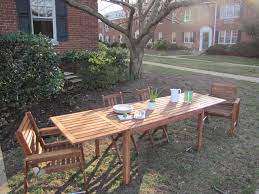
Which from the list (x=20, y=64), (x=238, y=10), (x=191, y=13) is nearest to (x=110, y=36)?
(x=191, y=13)

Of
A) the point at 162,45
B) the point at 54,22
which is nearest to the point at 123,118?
the point at 54,22

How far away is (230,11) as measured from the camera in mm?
28297

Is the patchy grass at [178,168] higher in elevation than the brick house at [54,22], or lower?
lower

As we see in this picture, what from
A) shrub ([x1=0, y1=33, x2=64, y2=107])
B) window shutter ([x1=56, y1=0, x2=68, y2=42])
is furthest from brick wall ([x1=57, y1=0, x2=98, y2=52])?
shrub ([x1=0, y1=33, x2=64, y2=107])

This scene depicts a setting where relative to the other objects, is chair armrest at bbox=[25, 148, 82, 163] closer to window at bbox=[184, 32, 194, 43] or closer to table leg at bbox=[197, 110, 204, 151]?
table leg at bbox=[197, 110, 204, 151]

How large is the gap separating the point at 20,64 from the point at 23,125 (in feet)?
8.68

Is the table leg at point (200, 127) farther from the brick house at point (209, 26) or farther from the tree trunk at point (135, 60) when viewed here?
the brick house at point (209, 26)

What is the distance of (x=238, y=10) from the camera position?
27.1 metres

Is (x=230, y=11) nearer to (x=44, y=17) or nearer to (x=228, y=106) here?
(x=44, y=17)

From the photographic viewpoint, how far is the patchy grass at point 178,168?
365 centimetres

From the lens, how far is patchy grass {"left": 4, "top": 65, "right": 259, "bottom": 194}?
3.65 metres

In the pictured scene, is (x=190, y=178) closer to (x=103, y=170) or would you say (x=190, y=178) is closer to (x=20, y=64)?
(x=103, y=170)

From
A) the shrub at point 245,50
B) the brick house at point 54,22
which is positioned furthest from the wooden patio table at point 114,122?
the shrub at point 245,50

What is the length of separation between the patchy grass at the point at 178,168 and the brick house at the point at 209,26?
2149 cm
